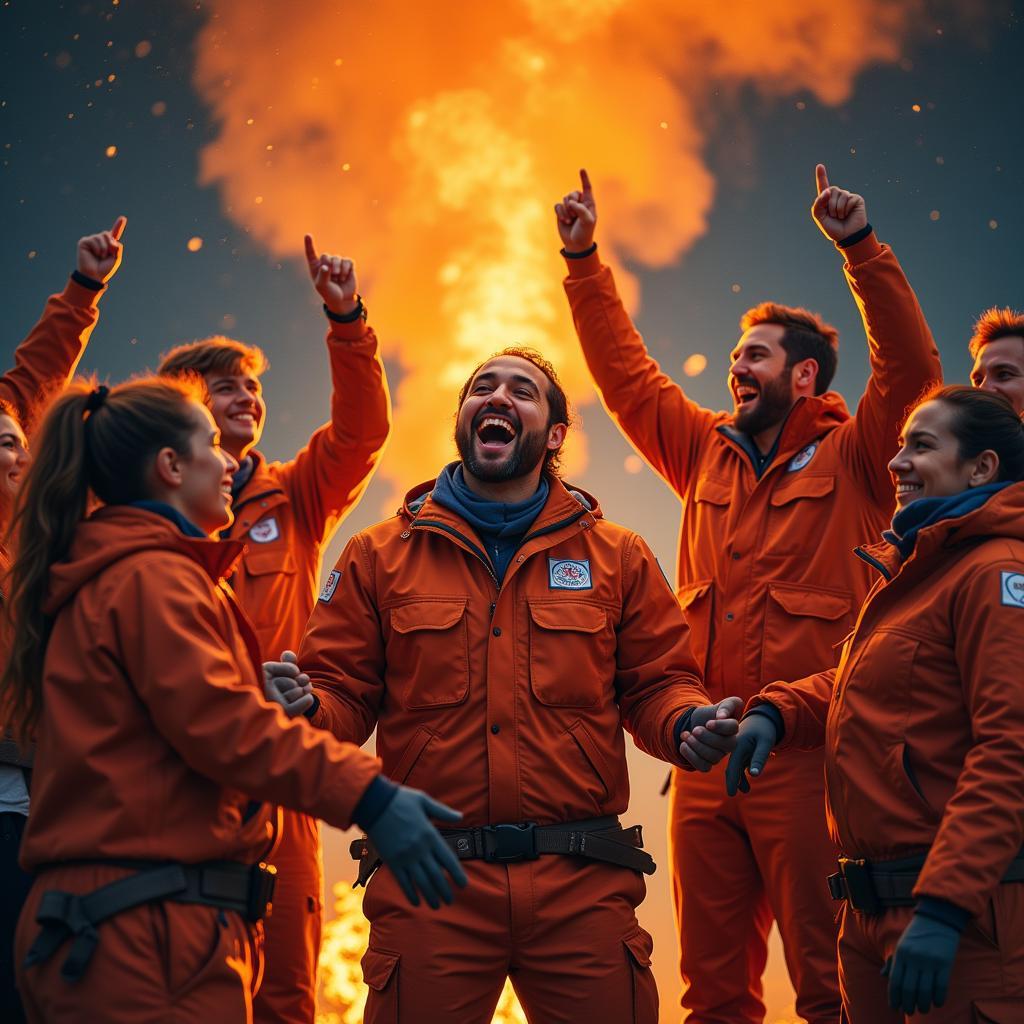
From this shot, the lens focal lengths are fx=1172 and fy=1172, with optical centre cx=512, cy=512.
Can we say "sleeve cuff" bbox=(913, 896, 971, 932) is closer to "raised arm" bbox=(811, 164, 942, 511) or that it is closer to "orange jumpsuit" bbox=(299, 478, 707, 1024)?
"orange jumpsuit" bbox=(299, 478, 707, 1024)

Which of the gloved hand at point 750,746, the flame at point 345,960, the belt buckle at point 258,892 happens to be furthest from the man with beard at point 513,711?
the flame at point 345,960

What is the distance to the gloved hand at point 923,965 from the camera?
2.70 metres

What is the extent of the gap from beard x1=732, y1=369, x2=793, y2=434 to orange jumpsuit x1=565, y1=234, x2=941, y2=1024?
0.47 ft

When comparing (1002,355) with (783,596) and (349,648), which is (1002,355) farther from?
(349,648)

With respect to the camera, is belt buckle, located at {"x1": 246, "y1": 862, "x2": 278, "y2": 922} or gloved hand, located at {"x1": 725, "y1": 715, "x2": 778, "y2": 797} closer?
belt buckle, located at {"x1": 246, "y1": 862, "x2": 278, "y2": 922}

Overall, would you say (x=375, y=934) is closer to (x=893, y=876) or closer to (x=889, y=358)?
(x=893, y=876)

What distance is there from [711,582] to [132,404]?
2.44 metres

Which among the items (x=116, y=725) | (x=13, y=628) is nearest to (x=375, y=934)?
(x=116, y=725)

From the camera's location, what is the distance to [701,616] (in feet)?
15.1

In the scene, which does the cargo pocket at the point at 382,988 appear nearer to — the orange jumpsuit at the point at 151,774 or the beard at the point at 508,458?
the orange jumpsuit at the point at 151,774

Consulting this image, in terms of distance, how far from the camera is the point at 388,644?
3678 millimetres

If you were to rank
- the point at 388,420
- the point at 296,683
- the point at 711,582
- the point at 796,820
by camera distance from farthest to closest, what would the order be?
the point at 388,420 < the point at 711,582 < the point at 796,820 < the point at 296,683

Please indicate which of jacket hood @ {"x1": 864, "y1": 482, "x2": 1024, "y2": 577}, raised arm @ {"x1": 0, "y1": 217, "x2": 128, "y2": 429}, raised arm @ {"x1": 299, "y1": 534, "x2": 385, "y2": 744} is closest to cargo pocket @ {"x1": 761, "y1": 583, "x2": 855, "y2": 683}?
jacket hood @ {"x1": 864, "y1": 482, "x2": 1024, "y2": 577}

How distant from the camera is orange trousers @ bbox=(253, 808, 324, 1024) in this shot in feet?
14.0
